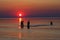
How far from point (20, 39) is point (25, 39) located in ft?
1.44

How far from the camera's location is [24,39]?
1611cm

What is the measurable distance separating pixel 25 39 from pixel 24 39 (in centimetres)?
9

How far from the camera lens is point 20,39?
1603cm

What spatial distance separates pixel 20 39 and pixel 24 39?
353 mm

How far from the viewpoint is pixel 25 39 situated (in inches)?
634
